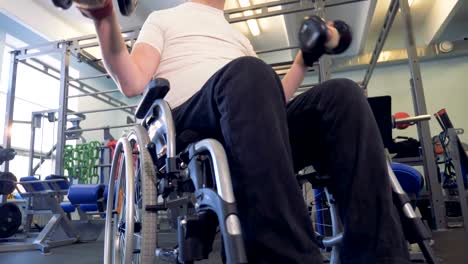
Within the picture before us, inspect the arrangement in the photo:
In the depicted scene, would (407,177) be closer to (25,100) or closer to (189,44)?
(189,44)

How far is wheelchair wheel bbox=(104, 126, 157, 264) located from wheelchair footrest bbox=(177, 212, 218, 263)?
117 mm

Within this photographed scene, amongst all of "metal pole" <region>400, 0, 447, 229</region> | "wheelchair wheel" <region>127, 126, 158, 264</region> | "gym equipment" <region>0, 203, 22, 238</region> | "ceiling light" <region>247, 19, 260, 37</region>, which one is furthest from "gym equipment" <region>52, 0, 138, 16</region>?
"ceiling light" <region>247, 19, 260, 37</region>

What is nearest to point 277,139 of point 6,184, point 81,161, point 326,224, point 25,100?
point 326,224

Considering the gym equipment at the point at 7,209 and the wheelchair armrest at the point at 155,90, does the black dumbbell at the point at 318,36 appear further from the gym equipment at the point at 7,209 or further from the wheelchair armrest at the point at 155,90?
the gym equipment at the point at 7,209

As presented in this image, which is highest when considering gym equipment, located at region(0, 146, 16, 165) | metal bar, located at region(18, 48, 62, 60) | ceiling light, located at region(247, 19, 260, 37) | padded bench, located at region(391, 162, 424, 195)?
ceiling light, located at region(247, 19, 260, 37)

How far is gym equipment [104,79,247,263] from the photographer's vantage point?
50cm

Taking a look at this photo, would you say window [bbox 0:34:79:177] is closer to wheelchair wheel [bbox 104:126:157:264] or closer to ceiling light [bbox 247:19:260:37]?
ceiling light [bbox 247:19:260:37]

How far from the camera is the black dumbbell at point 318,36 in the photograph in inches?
26.8

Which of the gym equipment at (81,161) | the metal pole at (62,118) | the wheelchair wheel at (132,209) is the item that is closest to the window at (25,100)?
the gym equipment at (81,161)

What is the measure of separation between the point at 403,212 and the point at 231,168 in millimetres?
297

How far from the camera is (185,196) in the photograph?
658mm

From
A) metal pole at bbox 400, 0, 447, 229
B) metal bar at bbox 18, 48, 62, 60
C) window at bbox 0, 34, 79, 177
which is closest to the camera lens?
metal pole at bbox 400, 0, 447, 229

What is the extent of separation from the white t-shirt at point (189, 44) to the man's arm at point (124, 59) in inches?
1.3

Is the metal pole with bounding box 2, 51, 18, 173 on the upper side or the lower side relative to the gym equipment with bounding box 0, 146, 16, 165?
upper
